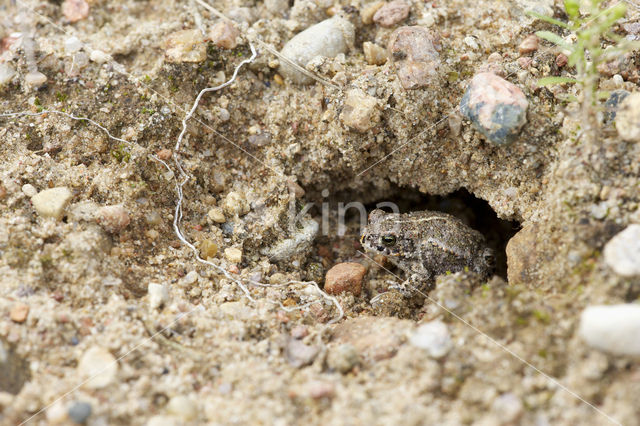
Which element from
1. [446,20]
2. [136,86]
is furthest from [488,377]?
[136,86]

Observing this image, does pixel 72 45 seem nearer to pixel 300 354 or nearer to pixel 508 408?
pixel 300 354

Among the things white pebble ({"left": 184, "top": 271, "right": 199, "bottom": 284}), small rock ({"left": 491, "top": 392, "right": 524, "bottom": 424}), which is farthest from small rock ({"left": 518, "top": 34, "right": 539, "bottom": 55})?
white pebble ({"left": 184, "top": 271, "right": 199, "bottom": 284})

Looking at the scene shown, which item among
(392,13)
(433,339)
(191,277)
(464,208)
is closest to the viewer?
(433,339)

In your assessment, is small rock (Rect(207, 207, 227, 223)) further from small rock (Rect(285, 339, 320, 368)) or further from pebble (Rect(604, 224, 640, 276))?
pebble (Rect(604, 224, 640, 276))

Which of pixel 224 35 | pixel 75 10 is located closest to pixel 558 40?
pixel 224 35

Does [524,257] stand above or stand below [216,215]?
above

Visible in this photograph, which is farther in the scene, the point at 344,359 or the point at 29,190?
the point at 29,190

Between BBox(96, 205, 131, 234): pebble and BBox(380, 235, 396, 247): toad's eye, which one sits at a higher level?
BBox(96, 205, 131, 234): pebble
